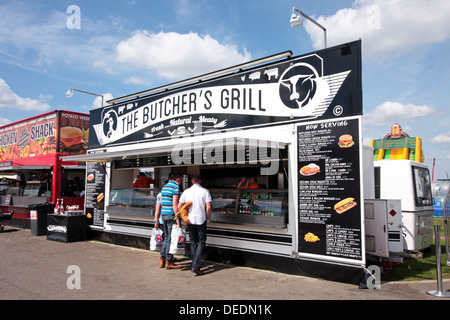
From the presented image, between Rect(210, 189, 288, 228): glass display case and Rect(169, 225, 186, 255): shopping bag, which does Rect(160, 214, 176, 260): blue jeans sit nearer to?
Rect(169, 225, 186, 255): shopping bag

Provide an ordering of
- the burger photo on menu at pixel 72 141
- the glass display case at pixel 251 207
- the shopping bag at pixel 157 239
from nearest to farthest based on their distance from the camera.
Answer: the glass display case at pixel 251 207 → the shopping bag at pixel 157 239 → the burger photo on menu at pixel 72 141

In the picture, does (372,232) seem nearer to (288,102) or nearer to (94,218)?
(288,102)

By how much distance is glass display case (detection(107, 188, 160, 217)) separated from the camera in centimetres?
880

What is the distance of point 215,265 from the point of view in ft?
23.0

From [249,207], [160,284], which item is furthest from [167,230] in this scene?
[249,207]

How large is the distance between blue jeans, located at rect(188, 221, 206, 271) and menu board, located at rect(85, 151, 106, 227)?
4994 mm

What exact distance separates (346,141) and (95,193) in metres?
7.94

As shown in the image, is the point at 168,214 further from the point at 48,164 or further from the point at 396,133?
the point at 48,164

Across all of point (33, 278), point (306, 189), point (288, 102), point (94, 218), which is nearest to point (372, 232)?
point (306, 189)

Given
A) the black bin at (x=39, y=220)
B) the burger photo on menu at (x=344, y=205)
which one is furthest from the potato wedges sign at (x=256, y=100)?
the black bin at (x=39, y=220)

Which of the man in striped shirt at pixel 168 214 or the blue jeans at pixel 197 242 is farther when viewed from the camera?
the man in striped shirt at pixel 168 214

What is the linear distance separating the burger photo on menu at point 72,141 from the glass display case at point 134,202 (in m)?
4.92

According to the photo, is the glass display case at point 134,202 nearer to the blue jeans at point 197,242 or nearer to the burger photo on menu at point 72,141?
the blue jeans at point 197,242

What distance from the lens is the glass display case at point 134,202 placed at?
28.9 feet
